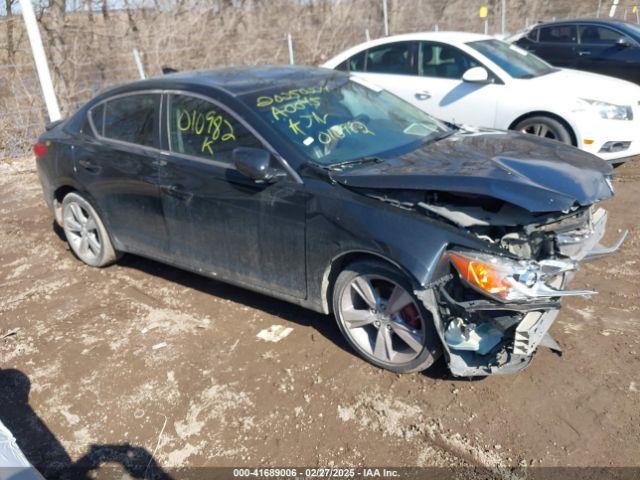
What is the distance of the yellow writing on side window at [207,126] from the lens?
3.88 meters

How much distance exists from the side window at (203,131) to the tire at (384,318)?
1102 mm

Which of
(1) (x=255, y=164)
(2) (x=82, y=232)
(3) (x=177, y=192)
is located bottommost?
(2) (x=82, y=232)

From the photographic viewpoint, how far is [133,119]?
453cm

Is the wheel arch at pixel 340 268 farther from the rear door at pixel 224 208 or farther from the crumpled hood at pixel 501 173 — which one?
the crumpled hood at pixel 501 173

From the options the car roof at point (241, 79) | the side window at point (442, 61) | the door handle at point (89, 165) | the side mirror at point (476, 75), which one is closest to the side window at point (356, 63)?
the side window at point (442, 61)

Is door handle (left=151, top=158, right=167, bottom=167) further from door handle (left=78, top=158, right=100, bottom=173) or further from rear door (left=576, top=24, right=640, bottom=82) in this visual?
rear door (left=576, top=24, right=640, bottom=82)

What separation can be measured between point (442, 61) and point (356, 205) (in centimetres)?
461

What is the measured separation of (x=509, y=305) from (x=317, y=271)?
3.90 ft

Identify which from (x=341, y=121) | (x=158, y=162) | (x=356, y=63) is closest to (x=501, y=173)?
(x=341, y=121)

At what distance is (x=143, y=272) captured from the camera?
17.1 ft

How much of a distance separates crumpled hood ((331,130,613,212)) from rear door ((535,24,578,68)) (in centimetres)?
742

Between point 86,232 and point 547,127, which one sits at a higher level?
point 547,127

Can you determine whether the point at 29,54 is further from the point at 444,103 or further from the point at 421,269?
the point at 421,269

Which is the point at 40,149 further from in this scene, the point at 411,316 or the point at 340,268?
the point at 411,316
